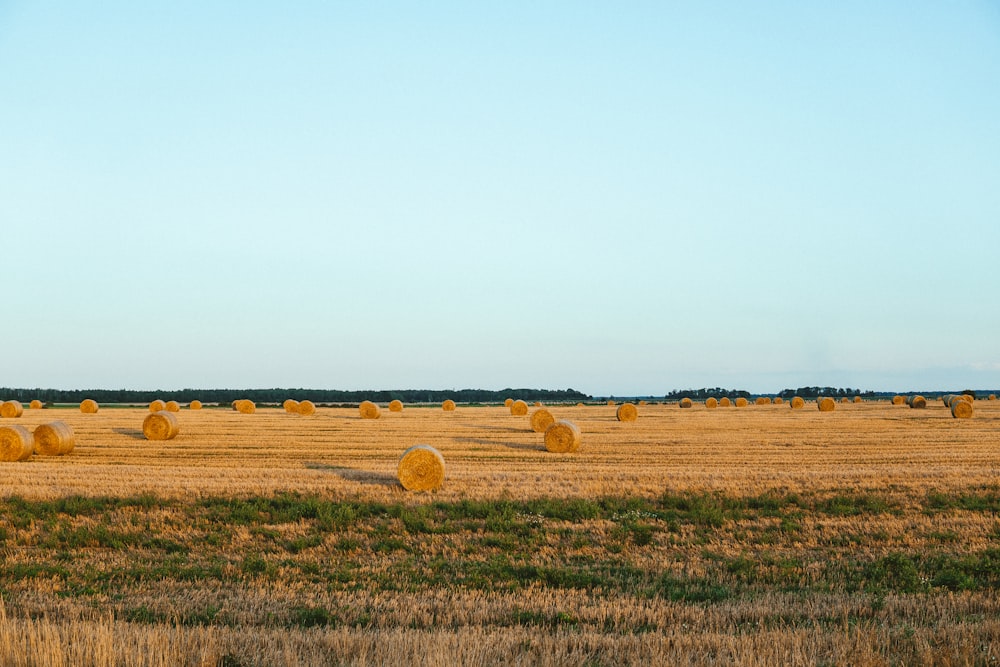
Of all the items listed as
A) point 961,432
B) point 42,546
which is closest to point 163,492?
point 42,546

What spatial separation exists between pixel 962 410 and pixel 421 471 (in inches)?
1369

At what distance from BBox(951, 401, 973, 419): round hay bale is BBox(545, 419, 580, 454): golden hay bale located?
25956 millimetres

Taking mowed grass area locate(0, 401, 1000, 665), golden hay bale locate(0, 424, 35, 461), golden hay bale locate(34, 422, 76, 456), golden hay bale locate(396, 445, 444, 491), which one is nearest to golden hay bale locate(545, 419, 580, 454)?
mowed grass area locate(0, 401, 1000, 665)

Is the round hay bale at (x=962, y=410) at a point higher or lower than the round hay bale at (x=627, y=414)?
higher

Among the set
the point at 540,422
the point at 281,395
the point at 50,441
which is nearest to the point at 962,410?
the point at 540,422

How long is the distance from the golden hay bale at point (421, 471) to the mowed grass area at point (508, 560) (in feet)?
1.38

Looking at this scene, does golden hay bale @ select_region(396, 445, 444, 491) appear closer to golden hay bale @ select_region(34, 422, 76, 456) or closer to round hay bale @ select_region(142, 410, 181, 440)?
golden hay bale @ select_region(34, 422, 76, 456)

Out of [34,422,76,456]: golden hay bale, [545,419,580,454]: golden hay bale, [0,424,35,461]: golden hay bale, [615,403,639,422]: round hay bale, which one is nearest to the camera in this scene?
[0,424,35,461]: golden hay bale

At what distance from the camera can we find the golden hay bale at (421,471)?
1720cm

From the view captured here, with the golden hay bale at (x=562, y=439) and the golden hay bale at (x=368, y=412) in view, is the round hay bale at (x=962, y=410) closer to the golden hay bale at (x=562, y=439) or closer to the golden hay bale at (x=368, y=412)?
the golden hay bale at (x=562, y=439)

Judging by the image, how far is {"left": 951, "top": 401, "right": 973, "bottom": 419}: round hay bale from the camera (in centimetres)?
4066

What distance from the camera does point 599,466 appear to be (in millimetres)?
21406

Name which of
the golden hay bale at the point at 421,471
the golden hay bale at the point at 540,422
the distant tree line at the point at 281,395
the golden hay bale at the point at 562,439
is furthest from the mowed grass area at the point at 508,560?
the distant tree line at the point at 281,395

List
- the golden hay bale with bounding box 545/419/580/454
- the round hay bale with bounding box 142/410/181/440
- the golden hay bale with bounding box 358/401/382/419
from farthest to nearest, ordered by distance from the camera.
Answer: the golden hay bale with bounding box 358/401/382/419, the round hay bale with bounding box 142/410/181/440, the golden hay bale with bounding box 545/419/580/454
